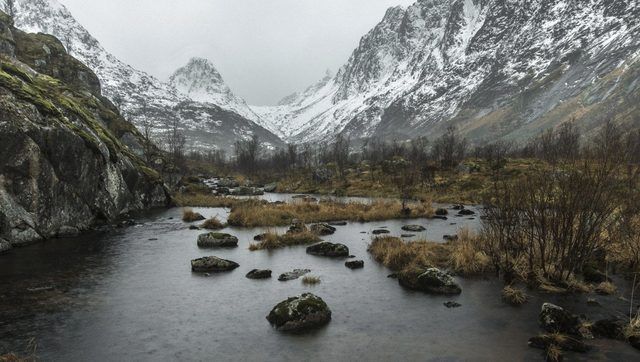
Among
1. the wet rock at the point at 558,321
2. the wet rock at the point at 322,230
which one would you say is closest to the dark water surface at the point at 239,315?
the wet rock at the point at 558,321

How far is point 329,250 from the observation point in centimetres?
2298

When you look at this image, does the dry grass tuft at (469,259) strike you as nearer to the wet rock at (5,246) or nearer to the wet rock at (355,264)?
the wet rock at (355,264)

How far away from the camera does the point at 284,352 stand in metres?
10.8

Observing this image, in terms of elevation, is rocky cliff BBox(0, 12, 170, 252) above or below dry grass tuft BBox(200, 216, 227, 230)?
above

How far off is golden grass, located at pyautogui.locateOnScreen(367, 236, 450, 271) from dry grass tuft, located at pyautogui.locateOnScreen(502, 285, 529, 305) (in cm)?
461

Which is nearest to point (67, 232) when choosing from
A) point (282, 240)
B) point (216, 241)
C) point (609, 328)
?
point (216, 241)

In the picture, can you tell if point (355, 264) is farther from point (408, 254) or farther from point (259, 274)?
point (259, 274)

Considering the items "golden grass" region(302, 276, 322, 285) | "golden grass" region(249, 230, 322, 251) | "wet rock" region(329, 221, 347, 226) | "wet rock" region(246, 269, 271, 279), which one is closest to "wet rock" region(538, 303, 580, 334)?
"golden grass" region(302, 276, 322, 285)

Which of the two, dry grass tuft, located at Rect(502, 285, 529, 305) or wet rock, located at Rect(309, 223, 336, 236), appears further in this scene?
wet rock, located at Rect(309, 223, 336, 236)

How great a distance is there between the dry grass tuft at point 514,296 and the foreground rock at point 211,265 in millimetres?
13541

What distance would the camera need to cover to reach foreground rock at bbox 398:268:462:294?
1570 cm

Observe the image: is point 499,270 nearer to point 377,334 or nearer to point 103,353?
point 377,334

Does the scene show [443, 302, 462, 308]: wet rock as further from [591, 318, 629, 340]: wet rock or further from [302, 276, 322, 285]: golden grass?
[302, 276, 322, 285]: golden grass

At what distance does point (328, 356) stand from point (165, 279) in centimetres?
1122
